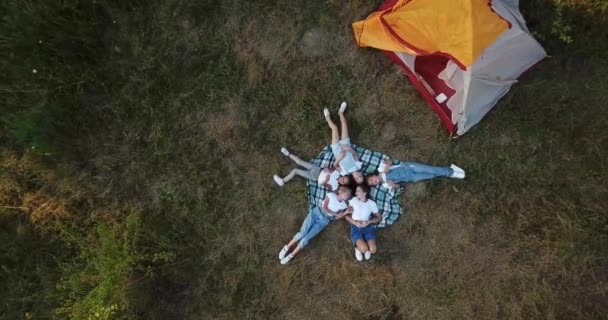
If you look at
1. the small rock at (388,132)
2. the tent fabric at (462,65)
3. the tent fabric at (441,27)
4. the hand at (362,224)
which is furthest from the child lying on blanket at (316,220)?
the tent fabric at (441,27)

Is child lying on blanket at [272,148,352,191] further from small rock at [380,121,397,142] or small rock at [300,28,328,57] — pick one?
small rock at [300,28,328,57]

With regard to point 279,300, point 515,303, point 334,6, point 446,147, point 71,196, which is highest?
point 334,6

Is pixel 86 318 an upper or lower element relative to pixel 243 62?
lower

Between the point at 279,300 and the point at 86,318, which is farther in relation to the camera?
A: the point at 279,300

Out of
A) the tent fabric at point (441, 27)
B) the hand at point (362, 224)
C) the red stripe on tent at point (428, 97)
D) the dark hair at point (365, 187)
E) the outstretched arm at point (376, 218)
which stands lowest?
the hand at point (362, 224)

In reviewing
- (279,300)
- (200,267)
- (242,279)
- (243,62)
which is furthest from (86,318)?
(243,62)

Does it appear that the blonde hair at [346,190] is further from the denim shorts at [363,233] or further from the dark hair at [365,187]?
the denim shorts at [363,233]

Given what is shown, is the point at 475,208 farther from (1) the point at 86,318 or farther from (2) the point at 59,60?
(2) the point at 59,60

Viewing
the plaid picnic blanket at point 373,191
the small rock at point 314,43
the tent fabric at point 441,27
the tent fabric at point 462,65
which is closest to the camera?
the tent fabric at point 441,27
